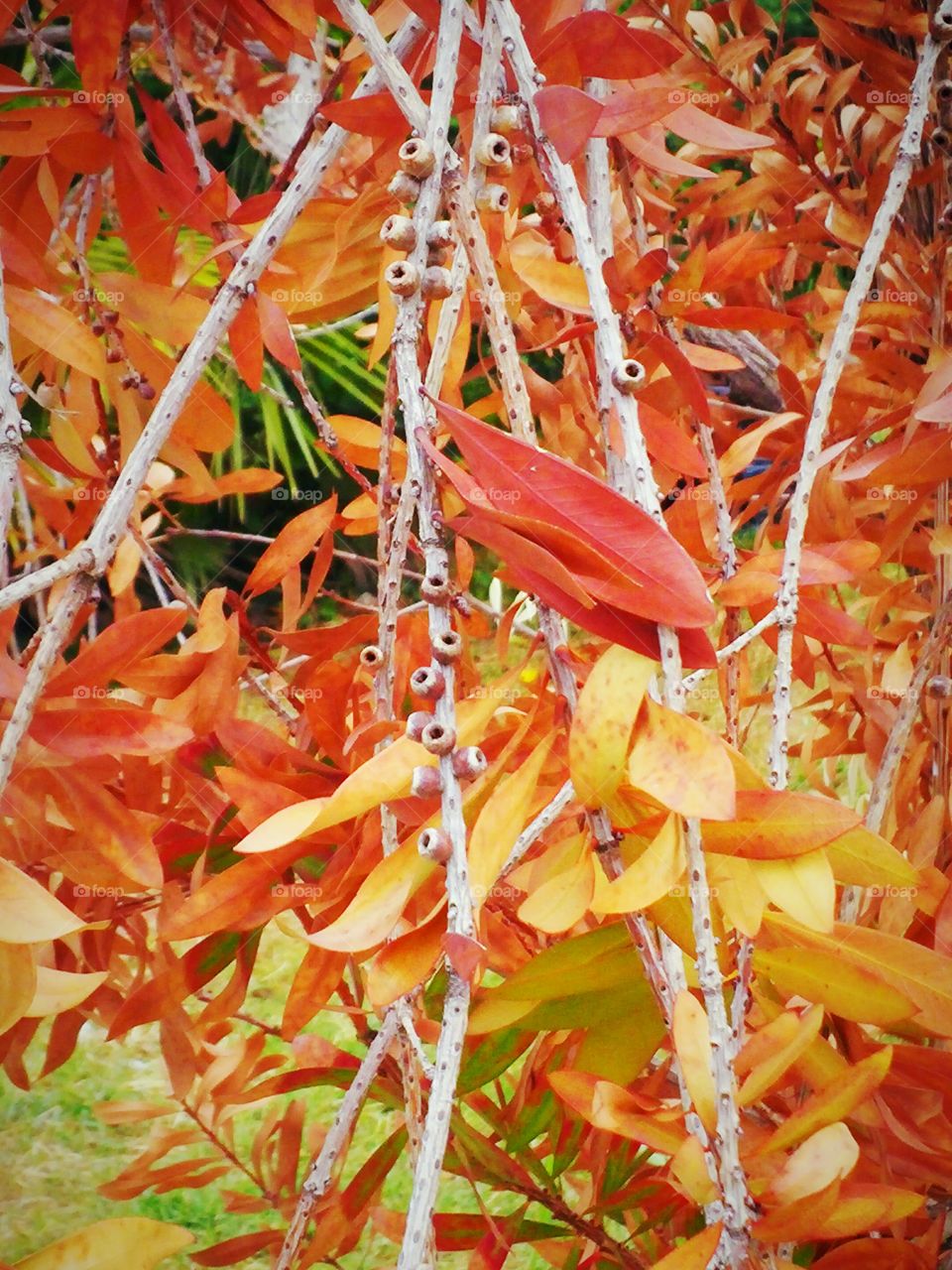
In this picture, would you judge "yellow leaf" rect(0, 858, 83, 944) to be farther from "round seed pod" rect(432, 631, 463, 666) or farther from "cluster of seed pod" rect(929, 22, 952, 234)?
"cluster of seed pod" rect(929, 22, 952, 234)

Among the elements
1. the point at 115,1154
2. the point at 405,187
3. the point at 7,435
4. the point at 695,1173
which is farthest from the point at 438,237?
the point at 115,1154

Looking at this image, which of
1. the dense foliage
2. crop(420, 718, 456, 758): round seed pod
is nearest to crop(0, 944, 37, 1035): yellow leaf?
the dense foliage

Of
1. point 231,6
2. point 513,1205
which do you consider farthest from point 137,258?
point 513,1205

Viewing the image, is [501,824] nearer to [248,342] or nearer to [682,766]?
[682,766]

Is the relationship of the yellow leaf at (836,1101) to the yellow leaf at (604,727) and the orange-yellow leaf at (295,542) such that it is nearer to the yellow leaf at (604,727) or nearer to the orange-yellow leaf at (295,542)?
the yellow leaf at (604,727)

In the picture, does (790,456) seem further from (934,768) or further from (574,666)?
(574,666)
